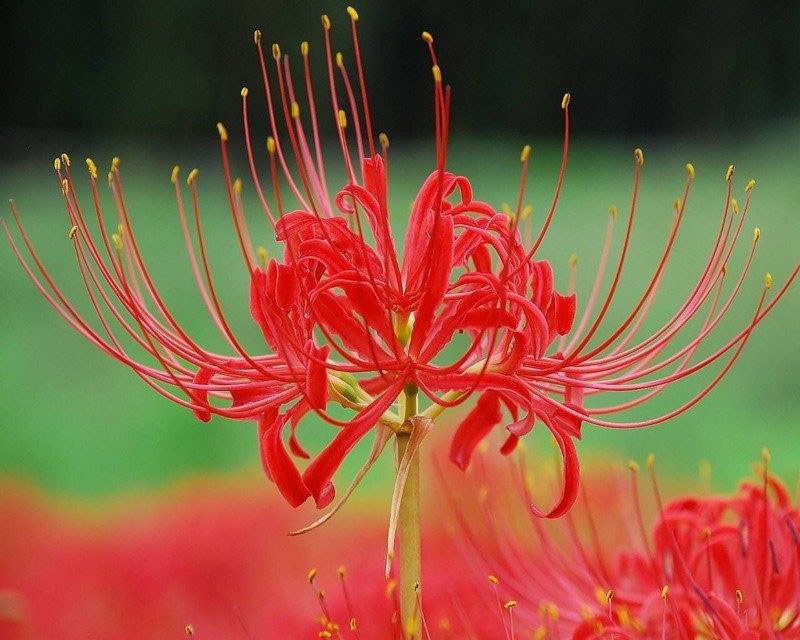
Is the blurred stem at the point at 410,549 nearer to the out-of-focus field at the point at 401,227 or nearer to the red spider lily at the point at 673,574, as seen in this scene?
the red spider lily at the point at 673,574

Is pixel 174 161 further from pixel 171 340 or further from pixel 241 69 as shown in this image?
pixel 171 340

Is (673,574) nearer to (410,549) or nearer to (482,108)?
(410,549)

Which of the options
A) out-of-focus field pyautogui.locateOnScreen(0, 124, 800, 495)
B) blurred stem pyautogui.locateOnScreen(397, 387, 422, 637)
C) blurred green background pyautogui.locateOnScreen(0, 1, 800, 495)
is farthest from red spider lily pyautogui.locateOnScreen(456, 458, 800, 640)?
blurred green background pyautogui.locateOnScreen(0, 1, 800, 495)

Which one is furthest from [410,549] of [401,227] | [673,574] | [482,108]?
[482,108]

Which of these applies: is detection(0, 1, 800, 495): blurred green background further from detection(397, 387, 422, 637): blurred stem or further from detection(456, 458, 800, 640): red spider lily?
detection(397, 387, 422, 637): blurred stem

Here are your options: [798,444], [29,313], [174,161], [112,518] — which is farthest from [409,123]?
[112,518]
